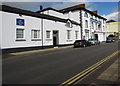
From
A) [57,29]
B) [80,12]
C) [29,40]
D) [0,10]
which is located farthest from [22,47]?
[80,12]

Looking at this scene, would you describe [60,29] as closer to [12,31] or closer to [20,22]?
[20,22]

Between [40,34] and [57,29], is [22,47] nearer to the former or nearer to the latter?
[40,34]

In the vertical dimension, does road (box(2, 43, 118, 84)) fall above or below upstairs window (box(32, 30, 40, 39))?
below

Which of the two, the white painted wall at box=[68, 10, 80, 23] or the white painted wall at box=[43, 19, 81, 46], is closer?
the white painted wall at box=[43, 19, 81, 46]

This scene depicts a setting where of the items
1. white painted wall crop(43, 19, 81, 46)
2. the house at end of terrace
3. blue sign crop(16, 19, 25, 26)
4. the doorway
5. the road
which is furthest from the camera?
the doorway

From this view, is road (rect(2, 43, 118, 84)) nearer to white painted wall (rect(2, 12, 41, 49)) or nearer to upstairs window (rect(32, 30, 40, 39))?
white painted wall (rect(2, 12, 41, 49))

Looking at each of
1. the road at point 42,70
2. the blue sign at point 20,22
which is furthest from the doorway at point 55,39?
the road at point 42,70

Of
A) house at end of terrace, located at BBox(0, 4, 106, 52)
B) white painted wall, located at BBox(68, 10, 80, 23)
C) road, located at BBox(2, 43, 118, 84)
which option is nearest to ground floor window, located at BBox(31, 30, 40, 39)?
house at end of terrace, located at BBox(0, 4, 106, 52)

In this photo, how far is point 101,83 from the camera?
444cm

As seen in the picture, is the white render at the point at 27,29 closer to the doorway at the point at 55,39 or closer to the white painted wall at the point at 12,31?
the white painted wall at the point at 12,31

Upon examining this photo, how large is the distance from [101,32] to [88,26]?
13.7 metres

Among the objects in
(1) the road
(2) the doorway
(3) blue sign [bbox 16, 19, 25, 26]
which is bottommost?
(1) the road

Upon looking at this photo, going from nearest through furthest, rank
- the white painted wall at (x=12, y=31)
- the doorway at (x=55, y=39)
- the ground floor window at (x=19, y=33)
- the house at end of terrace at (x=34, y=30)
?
the white painted wall at (x=12, y=31) → the house at end of terrace at (x=34, y=30) → the ground floor window at (x=19, y=33) → the doorway at (x=55, y=39)

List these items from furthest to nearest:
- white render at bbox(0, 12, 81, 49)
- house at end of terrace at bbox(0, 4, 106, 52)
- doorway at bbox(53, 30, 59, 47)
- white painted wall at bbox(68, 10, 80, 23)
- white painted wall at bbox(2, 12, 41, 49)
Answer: white painted wall at bbox(68, 10, 80, 23) → doorway at bbox(53, 30, 59, 47) → house at end of terrace at bbox(0, 4, 106, 52) → white render at bbox(0, 12, 81, 49) → white painted wall at bbox(2, 12, 41, 49)
